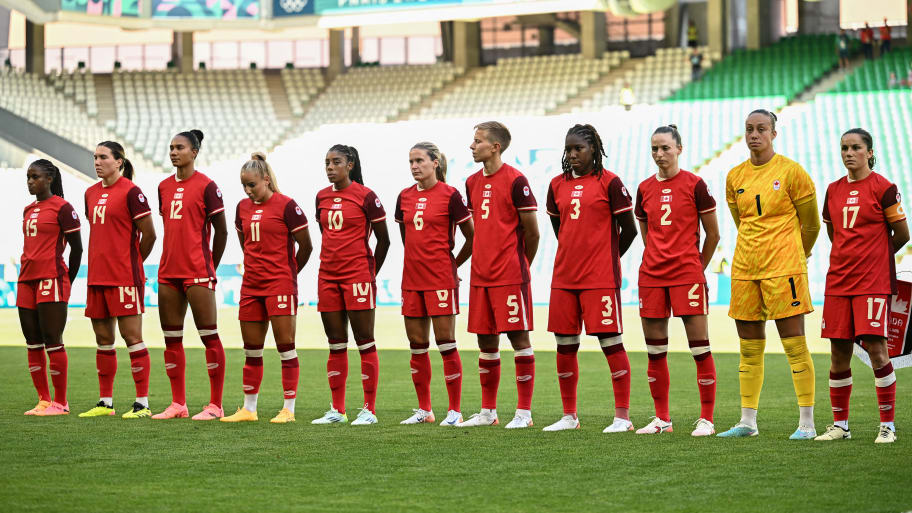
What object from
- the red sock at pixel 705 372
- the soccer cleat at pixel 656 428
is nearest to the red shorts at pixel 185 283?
the soccer cleat at pixel 656 428

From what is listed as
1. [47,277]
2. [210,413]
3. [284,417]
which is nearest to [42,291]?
[47,277]

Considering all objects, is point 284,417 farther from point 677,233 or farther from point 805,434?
point 805,434

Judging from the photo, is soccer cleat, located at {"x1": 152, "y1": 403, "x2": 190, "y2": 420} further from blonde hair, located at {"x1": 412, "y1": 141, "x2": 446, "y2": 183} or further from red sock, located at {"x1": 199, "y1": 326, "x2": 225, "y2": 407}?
blonde hair, located at {"x1": 412, "y1": 141, "x2": 446, "y2": 183}

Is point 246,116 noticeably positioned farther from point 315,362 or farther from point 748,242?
point 748,242

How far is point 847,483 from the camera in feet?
20.5

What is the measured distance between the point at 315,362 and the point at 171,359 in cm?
495

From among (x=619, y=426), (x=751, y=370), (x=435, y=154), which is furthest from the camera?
(x=435, y=154)

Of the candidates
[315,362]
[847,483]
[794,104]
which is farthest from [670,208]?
[794,104]

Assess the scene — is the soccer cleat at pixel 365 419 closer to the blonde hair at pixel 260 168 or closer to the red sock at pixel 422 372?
the red sock at pixel 422 372

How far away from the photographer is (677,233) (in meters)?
8.13

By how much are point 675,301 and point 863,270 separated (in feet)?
3.86

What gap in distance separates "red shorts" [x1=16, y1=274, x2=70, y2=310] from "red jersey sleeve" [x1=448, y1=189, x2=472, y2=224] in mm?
3144

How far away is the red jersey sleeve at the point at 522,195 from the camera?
338 inches

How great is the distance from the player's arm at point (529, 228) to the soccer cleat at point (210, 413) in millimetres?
2648
